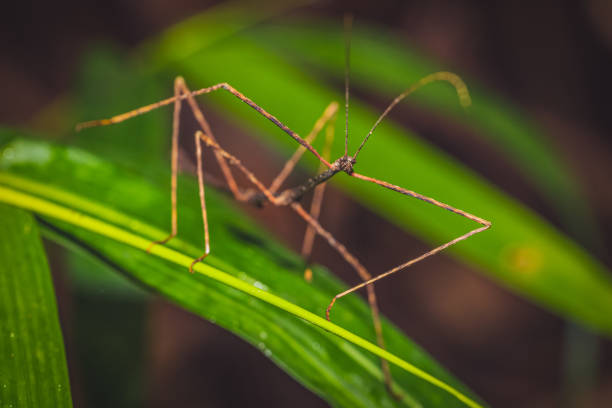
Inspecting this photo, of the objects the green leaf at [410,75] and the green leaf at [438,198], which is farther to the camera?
the green leaf at [410,75]

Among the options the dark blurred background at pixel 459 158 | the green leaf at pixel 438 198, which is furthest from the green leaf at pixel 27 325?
the dark blurred background at pixel 459 158

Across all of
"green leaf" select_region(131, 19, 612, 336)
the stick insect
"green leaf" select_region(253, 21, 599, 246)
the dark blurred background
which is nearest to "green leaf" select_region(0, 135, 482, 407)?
the stick insect

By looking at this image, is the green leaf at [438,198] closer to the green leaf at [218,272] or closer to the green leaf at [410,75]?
the green leaf at [410,75]

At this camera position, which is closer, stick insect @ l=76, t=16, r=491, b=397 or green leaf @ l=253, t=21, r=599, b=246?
stick insect @ l=76, t=16, r=491, b=397

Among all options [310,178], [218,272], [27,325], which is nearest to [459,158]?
[310,178]

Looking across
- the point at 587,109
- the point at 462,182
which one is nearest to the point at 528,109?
the point at 587,109

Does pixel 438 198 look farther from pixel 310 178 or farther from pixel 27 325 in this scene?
pixel 27 325

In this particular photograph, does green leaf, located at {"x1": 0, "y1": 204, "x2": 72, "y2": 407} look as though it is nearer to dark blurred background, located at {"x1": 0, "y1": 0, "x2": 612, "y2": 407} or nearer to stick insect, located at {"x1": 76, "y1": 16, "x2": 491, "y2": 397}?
stick insect, located at {"x1": 76, "y1": 16, "x2": 491, "y2": 397}
